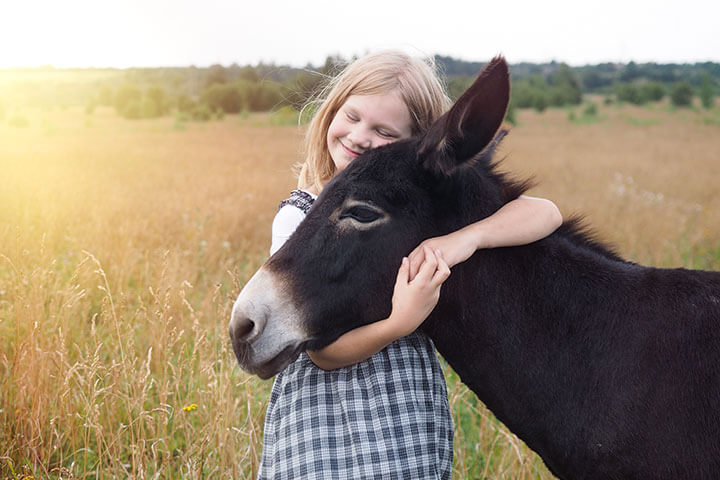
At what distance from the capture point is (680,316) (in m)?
2.16

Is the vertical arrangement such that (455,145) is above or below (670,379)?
above

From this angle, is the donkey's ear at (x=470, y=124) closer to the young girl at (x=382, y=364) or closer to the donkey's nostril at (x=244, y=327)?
the young girl at (x=382, y=364)

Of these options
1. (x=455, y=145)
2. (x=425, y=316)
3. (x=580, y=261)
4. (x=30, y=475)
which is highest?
(x=455, y=145)

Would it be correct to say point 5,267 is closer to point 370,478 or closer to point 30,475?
point 30,475

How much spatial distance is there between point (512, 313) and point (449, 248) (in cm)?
40

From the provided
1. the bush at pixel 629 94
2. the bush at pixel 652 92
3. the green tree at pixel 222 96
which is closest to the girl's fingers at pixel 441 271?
the green tree at pixel 222 96

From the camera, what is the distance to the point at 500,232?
2217 mm

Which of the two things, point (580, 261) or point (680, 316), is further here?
point (580, 261)

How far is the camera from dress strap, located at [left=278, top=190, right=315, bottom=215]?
2.75 m

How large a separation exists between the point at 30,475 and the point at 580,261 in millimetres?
2878

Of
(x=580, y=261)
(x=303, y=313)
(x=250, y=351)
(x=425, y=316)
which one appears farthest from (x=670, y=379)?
(x=250, y=351)

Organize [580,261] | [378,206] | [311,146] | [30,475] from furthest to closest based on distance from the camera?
[311,146] → [30,475] → [580,261] → [378,206]

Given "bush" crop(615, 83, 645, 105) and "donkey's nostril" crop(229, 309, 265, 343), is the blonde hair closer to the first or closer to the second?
"donkey's nostril" crop(229, 309, 265, 343)

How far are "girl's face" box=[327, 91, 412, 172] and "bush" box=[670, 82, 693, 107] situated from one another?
203 feet
